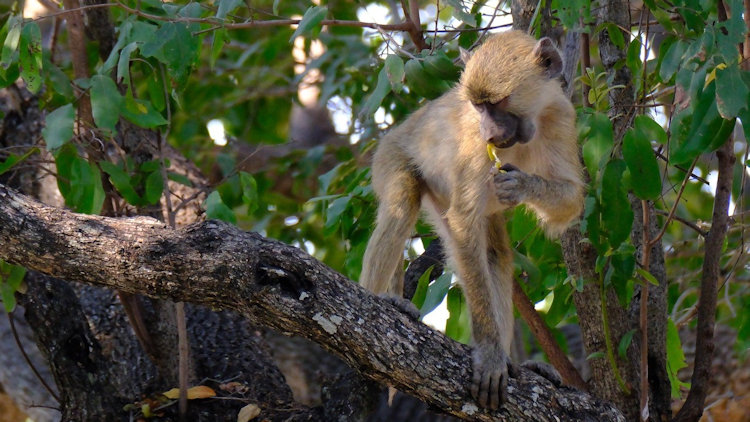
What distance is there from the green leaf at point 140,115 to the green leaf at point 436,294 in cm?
173

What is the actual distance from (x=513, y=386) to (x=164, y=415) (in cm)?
212

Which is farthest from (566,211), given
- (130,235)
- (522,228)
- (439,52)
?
(130,235)

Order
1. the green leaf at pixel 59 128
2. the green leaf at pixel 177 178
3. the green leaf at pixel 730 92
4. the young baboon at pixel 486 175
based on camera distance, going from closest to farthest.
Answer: the green leaf at pixel 730 92 < the green leaf at pixel 59 128 < the young baboon at pixel 486 175 < the green leaf at pixel 177 178

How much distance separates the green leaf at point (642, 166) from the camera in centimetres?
404

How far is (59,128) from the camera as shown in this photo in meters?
4.48

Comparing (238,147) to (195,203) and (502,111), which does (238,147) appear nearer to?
(195,203)

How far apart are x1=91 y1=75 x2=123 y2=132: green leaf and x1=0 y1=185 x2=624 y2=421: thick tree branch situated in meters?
0.51

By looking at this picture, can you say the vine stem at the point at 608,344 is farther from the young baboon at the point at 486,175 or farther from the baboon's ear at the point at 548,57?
the baboon's ear at the point at 548,57

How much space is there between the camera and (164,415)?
5.36m

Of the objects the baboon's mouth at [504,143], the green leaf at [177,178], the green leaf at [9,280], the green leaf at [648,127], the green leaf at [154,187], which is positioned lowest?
the green leaf at [9,280]

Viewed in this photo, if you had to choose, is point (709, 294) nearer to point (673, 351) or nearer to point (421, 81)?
point (673, 351)

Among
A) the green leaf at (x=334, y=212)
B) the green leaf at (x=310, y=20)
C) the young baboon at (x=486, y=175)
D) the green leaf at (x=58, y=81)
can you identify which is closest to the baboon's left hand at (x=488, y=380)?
the young baboon at (x=486, y=175)

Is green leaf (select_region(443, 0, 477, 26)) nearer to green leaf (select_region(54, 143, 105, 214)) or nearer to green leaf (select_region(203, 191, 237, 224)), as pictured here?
green leaf (select_region(203, 191, 237, 224))

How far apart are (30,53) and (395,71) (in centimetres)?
185
